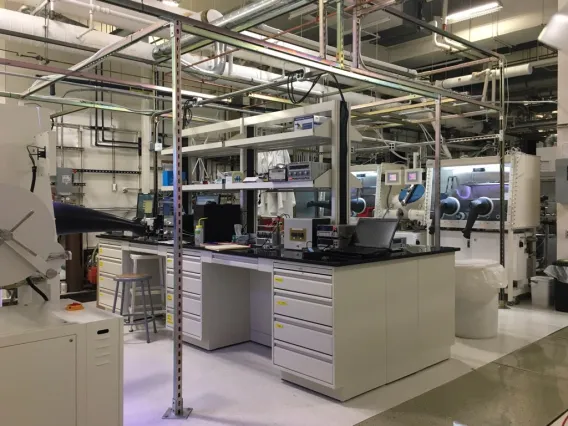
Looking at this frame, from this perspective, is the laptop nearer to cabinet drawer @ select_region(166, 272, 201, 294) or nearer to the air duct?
cabinet drawer @ select_region(166, 272, 201, 294)

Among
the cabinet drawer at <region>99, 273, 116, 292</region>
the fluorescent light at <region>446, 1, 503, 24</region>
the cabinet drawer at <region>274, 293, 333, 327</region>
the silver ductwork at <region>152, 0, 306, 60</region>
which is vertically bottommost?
the cabinet drawer at <region>99, 273, 116, 292</region>

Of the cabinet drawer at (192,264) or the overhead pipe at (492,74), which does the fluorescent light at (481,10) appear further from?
the cabinet drawer at (192,264)

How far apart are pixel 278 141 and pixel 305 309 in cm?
160

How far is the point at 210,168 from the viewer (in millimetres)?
8688

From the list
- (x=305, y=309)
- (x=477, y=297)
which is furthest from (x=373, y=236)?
(x=477, y=297)

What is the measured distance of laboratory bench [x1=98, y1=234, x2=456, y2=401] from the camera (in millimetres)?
2895

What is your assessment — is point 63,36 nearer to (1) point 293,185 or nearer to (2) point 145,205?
(2) point 145,205

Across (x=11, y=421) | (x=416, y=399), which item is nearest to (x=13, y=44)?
(x=11, y=421)

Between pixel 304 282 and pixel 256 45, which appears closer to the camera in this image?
pixel 256 45

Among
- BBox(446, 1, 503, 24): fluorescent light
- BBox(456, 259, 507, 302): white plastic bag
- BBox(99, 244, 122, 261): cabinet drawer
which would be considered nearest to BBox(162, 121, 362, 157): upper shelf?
BBox(99, 244, 122, 261): cabinet drawer

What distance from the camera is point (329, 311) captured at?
9.35 feet

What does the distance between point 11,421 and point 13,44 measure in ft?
19.6

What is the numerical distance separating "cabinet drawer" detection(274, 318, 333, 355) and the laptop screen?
814 millimetres

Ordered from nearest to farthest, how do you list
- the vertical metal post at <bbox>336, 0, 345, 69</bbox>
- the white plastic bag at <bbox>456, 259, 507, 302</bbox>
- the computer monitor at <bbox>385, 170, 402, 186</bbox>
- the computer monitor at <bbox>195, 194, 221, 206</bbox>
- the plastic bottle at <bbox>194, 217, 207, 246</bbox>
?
the vertical metal post at <bbox>336, 0, 345, 69</bbox>, the white plastic bag at <bbox>456, 259, 507, 302</bbox>, the plastic bottle at <bbox>194, 217, 207, 246</bbox>, the computer monitor at <bbox>195, 194, 221, 206</bbox>, the computer monitor at <bbox>385, 170, 402, 186</bbox>
